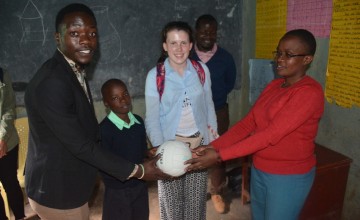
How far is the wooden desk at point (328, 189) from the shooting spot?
2.65m

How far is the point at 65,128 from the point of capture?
147 cm

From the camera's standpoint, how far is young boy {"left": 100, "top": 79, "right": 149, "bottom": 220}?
211 centimetres

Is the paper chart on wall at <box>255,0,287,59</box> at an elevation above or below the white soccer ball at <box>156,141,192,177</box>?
above

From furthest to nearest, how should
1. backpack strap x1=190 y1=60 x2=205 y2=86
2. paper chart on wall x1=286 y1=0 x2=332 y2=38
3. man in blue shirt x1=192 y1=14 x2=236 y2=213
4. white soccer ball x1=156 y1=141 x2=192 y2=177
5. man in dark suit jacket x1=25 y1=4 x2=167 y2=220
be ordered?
man in blue shirt x1=192 y1=14 x2=236 y2=213 → paper chart on wall x1=286 y1=0 x2=332 y2=38 → backpack strap x1=190 y1=60 x2=205 y2=86 → white soccer ball x1=156 y1=141 x2=192 y2=177 → man in dark suit jacket x1=25 y1=4 x2=167 y2=220

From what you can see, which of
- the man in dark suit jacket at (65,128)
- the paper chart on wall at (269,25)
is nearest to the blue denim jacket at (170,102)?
the man in dark suit jacket at (65,128)

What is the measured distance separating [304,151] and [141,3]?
122 inches

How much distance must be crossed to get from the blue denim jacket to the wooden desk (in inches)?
48.1

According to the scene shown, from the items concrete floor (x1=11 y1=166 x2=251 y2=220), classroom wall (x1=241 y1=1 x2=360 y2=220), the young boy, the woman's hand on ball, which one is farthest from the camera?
concrete floor (x1=11 y1=166 x2=251 y2=220)

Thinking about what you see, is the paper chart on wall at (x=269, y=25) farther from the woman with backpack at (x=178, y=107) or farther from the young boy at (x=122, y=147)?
the young boy at (x=122, y=147)

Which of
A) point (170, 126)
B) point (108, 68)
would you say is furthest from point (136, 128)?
point (108, 68)

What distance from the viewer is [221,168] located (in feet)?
11.8

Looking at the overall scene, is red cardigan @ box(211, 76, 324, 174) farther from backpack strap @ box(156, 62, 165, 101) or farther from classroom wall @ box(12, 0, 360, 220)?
classroom wall @ box(12, 0, 360, 220)

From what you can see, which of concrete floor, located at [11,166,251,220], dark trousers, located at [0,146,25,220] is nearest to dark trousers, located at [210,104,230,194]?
concrete floor, located at [11,166,251,220]

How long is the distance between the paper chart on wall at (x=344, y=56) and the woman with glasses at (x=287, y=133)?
108 centimetres
